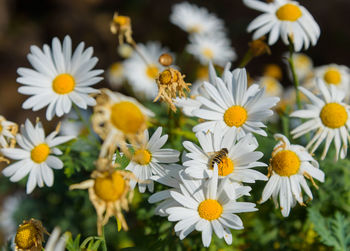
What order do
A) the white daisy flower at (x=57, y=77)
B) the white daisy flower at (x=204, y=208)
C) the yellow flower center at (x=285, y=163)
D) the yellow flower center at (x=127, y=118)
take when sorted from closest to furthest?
the yellow flower center at (x=127, y=118) → the white daisy flower at (x=204, y=208) → the yellow flower center at (x=285, y=163) → the white daisy flower at (x=57, y=77)

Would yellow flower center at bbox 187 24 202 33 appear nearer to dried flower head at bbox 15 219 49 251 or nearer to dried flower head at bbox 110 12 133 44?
dried flower head at bbox 110 12 133 44

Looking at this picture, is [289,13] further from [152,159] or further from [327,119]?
[152,159]

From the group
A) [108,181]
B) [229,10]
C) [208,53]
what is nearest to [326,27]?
[229,10]

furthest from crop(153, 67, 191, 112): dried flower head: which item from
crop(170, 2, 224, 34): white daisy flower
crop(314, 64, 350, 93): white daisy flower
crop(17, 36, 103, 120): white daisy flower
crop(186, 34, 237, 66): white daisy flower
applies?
crop(170, 2, 224, 34): white daisy flower

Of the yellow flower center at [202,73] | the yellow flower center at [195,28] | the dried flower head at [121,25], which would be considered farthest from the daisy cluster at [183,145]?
the yellow flower center at [202,73]

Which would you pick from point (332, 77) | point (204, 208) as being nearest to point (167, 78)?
point (204, 208)

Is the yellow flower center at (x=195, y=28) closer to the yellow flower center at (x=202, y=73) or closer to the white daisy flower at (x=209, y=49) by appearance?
the white daisy flower at (x=209, y=49)
